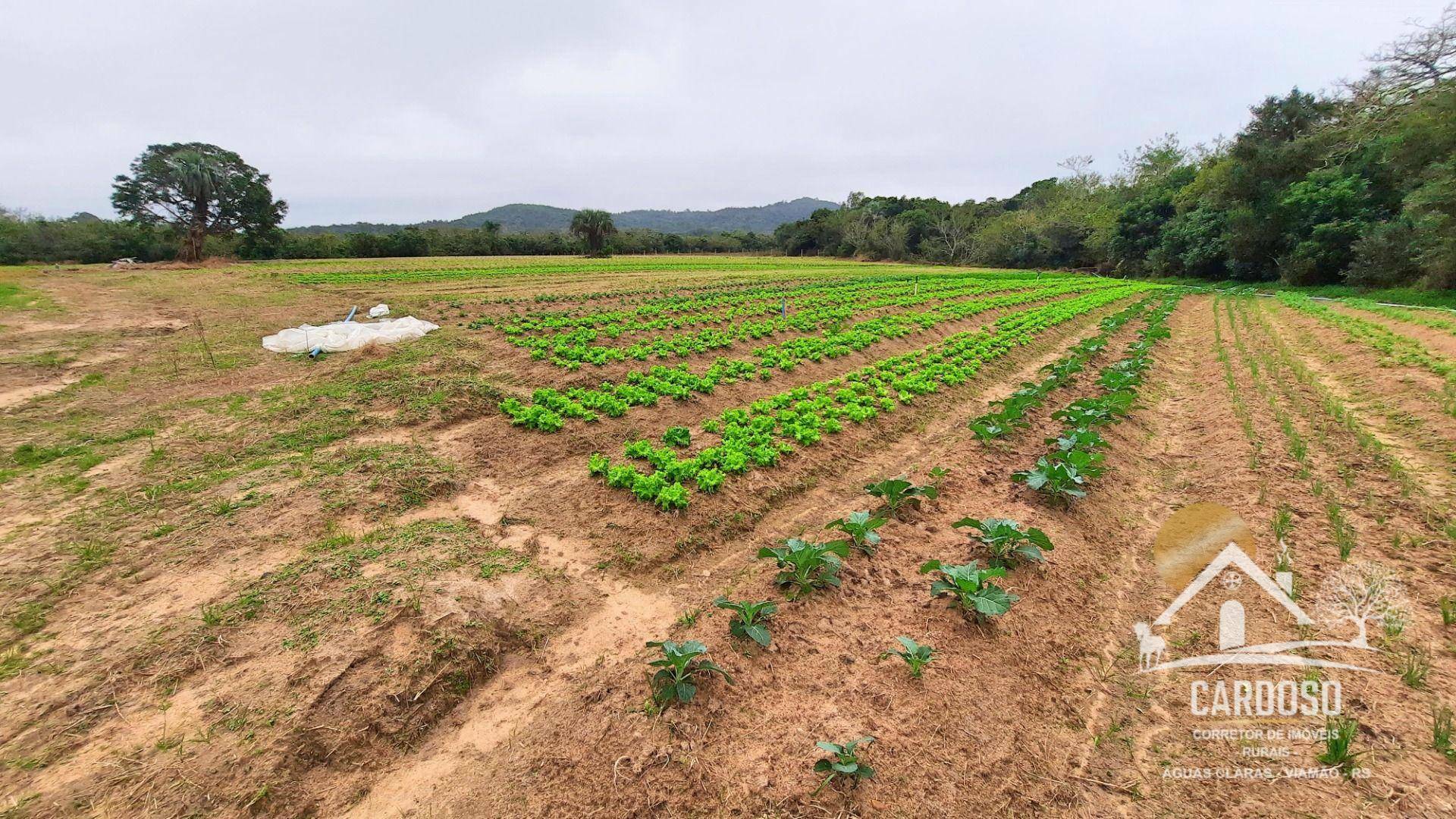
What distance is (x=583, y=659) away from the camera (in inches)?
165

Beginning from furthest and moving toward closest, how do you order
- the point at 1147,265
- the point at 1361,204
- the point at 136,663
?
the point at 1147,265
the point at 1361,204
the point at 136,663

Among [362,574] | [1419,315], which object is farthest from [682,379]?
[1419,315]

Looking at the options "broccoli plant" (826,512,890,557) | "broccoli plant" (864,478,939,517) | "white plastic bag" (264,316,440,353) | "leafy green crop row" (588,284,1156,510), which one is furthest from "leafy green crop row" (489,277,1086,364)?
"broccoli plant" (826,512,890,557)

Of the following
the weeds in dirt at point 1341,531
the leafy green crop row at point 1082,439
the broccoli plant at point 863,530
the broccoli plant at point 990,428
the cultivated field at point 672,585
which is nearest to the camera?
the cultivated field at point 672,585

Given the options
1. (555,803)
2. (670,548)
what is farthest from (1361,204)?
(555,803)

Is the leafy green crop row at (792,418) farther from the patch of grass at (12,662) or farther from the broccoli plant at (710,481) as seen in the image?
the patch of grass at (12,662)

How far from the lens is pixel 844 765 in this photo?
288cm

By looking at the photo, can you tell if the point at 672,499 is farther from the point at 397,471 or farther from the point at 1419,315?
the point at 1419,315

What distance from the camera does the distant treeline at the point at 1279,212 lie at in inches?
890

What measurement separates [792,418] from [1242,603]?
5.67 meters

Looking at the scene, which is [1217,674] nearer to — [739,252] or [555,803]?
[555,803]

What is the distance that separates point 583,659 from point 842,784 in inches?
86.5

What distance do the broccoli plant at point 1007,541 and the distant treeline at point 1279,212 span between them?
31882 mm

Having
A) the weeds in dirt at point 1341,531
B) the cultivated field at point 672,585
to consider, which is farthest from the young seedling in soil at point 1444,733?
the weeds in dirt at point 1341,531
